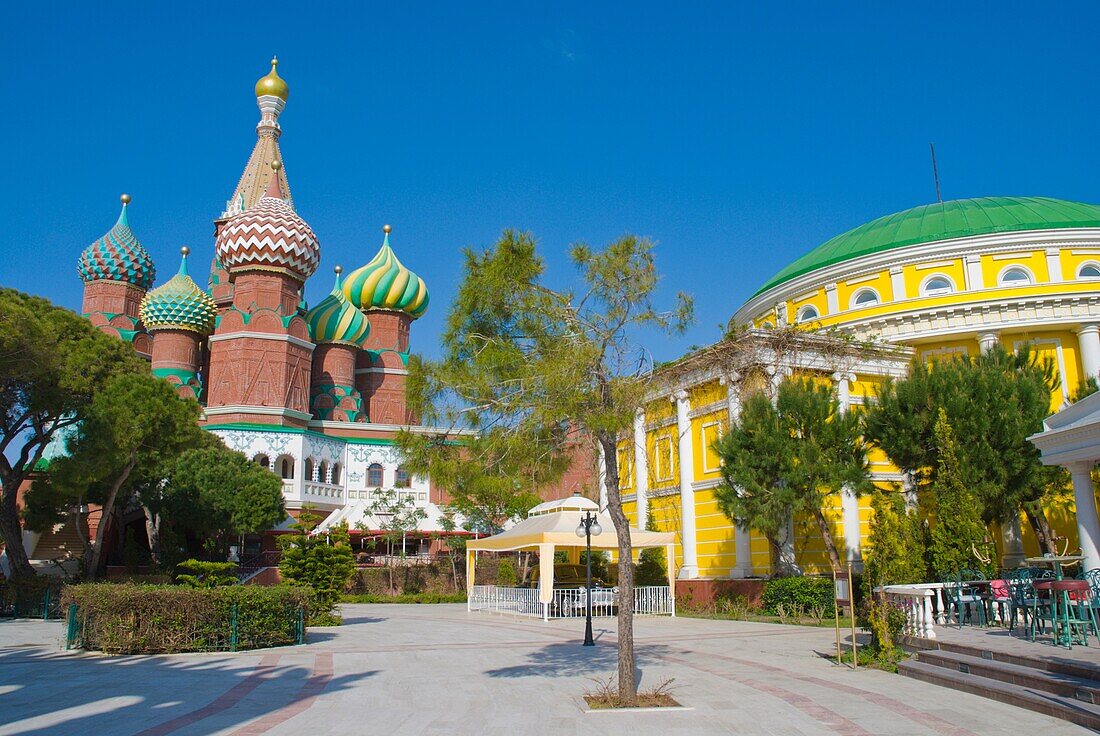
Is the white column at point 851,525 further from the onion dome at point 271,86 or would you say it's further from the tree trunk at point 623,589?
the onion dome at point 271,86

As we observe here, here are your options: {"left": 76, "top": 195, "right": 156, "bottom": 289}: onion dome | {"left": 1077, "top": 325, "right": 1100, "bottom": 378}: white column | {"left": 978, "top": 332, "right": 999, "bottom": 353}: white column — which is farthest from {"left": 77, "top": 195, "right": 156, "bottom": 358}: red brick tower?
{"left": 1077, "top": 325, "right": 1100, "bottom": 378}: white column

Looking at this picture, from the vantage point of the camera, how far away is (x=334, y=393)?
46.3 meters

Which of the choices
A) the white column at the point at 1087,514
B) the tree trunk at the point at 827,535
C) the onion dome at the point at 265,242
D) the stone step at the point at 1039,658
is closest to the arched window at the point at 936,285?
the tree trunk at the point at 827,535

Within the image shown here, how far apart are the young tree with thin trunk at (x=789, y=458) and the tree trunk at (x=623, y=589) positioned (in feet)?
37.7

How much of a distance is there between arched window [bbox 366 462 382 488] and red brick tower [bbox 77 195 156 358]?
15178 mm

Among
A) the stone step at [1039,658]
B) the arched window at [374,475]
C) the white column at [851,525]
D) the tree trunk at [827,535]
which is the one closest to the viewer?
the stone step at [1039,658]

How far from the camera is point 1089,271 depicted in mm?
27141

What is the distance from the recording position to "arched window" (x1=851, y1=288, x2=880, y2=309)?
94.8ft

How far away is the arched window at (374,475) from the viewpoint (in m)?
42.6

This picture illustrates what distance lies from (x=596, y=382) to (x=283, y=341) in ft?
114

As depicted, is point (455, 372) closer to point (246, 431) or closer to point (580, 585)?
point (580, 585)

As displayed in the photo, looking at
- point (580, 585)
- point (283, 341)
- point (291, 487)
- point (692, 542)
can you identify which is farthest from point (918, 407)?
point (283, 341)

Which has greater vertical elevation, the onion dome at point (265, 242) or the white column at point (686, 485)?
the onion dome at point (265, 242)

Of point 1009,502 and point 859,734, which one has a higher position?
point 1009,502
